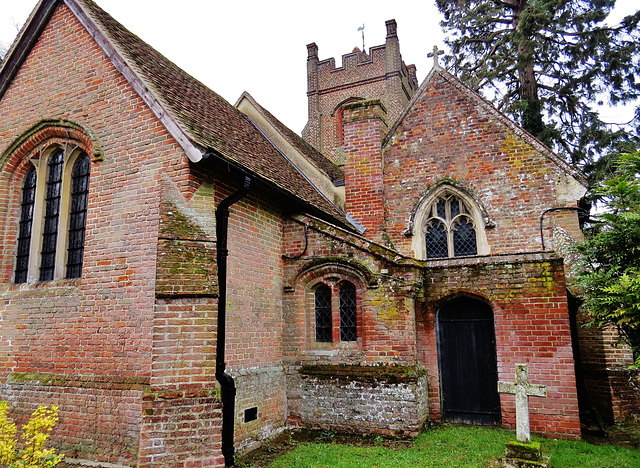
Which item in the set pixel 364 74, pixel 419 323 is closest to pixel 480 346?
pixel 419 323

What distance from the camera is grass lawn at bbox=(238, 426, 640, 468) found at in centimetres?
645

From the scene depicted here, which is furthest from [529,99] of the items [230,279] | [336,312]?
[230,279]

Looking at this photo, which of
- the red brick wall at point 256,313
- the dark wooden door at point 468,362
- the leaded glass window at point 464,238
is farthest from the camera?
the leaded glass window at point 464,238

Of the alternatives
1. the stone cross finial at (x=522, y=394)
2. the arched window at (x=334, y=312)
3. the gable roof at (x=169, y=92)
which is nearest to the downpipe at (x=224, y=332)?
the gable roof at (x=169, y=92)

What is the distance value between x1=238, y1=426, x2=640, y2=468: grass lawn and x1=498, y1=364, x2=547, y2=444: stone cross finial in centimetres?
67

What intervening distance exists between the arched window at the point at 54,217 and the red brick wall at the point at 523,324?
6.85 meters

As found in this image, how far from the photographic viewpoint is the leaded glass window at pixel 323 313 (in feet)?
29.3

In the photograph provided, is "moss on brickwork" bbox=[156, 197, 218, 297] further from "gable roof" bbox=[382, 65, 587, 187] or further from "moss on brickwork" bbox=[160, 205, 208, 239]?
"gable roof" bbox=[382, 65, 587, 187]

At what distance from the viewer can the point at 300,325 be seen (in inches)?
350

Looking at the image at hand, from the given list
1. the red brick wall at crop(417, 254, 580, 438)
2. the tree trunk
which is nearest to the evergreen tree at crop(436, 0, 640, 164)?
the tree trunk

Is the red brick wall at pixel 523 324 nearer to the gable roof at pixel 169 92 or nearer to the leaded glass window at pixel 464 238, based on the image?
the leaded glass window at pixel 464 238

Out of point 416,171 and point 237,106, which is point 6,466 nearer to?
point 416,171

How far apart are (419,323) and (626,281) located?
159 inches

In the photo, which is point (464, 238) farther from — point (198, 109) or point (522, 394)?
point (198, 109)
